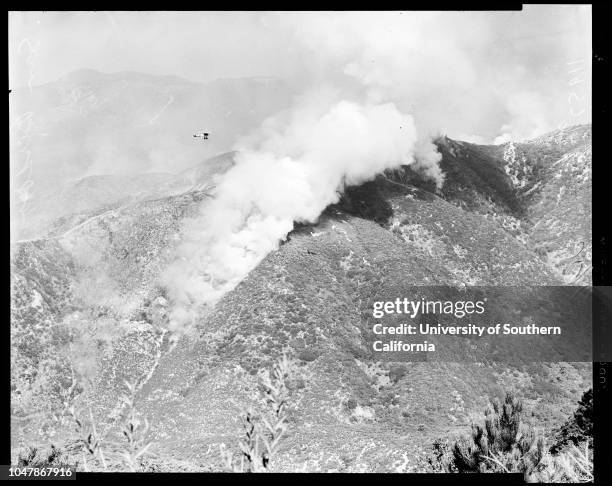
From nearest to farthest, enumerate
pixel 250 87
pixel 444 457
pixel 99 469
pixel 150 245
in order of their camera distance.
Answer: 1. pixel 99 469
2. pixel 444 457
3. pixel 150 245
4. pixel 250 87

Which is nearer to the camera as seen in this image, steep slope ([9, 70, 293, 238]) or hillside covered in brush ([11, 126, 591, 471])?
hillside covered in brush ([11, 126, 591, 471])

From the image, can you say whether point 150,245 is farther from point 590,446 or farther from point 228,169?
point 590,446

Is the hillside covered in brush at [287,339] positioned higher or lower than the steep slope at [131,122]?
lower

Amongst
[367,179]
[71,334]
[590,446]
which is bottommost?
[590,446]

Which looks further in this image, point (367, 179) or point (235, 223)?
point (367, 179)

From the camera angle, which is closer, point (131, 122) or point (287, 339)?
point (287, 339)

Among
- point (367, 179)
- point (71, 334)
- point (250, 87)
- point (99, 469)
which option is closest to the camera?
point (99, 469)

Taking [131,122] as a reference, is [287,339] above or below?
below

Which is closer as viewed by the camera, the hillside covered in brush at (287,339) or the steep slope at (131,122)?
the hillside covered in brush at (287,339)

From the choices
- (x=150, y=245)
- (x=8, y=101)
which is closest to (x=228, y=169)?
(x=150, y=245)

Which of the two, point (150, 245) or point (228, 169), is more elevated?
point (228, 169)

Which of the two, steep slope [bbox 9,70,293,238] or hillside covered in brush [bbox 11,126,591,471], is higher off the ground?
steep slope [bbox 9,70,293,238]
